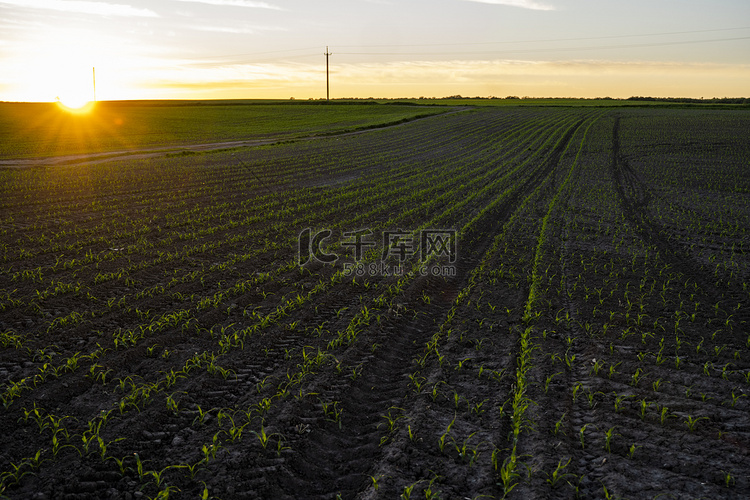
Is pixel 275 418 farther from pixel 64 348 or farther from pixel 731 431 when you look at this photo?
pixel 731 431

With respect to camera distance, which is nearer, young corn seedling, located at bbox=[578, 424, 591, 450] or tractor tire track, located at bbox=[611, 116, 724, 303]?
young corn seedling, located at bbox=[578, 424, 591, 450]

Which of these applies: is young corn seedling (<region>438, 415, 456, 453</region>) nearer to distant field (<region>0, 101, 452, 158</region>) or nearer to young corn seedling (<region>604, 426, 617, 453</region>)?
young corn seedling (<region>604, 426, 617, 453</region>)

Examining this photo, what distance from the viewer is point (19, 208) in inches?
532

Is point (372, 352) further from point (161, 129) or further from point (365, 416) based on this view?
point (161, 129)

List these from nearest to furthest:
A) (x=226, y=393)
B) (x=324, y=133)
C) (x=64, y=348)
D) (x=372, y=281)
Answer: (x=226, y=393) < (x=64, y=348) < (x=372, y=281) < (x=324, y=133)

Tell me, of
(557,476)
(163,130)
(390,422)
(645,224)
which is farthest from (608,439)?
(163,130)

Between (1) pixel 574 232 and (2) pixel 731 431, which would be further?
(1) pixel 574 232

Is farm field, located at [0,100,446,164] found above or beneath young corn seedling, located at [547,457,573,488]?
above

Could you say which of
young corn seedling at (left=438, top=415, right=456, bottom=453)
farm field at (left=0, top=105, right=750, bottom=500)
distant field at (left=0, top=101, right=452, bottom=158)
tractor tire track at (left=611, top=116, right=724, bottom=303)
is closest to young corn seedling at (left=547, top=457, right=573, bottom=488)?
Answer: farm field at (left=0, top=105, right=750, bottom=500)

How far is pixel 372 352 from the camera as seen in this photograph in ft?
19.5

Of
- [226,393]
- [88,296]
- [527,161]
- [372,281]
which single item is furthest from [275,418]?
[527,161]

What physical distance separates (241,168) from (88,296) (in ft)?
51.6

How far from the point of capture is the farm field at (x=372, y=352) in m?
3.99

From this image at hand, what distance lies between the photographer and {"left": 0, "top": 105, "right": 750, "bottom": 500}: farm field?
399 centimetres
